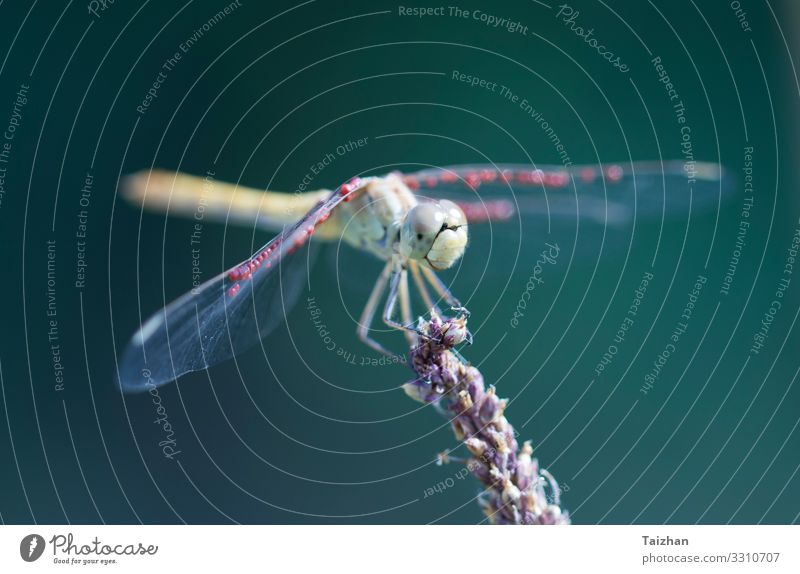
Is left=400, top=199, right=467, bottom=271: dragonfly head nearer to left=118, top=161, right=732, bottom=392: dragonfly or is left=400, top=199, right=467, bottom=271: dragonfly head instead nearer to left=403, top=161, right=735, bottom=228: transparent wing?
left=118, top=161, right=732, bottom=392: dragonfly

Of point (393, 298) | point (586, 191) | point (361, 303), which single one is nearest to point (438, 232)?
point (393, 298)

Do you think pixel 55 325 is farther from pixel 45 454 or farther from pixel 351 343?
pixel 351 343

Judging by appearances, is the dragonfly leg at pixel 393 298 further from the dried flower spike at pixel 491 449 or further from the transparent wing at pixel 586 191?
the transparent wing at pixel 586 191

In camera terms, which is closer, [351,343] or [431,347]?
[431,347]

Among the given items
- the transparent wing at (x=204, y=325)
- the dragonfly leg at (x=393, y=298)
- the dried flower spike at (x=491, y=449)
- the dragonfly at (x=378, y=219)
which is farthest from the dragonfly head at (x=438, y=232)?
the dried flower spike at (x=491, y=449)

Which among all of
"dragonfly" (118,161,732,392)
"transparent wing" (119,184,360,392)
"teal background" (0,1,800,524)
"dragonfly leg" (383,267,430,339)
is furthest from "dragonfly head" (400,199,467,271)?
"teal background" (0,1,800,524)
